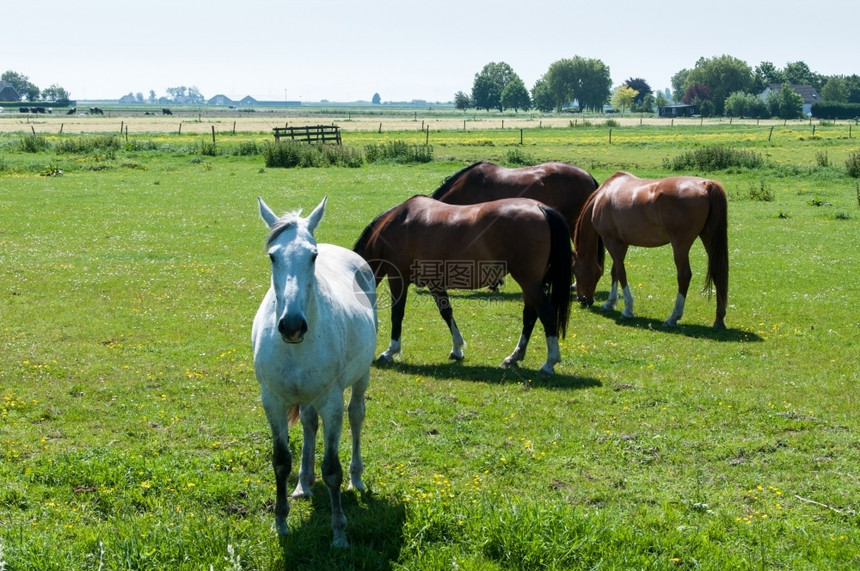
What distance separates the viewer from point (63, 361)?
9508 mm

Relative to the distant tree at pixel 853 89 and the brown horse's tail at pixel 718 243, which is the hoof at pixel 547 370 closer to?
the brown horse's tail at pixel 718 243

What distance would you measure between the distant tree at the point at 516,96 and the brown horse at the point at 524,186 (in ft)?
555

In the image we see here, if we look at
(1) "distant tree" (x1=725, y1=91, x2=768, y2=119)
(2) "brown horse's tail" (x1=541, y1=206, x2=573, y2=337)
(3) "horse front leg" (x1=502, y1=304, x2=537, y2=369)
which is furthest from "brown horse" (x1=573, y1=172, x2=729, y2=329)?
(1) "distant tree" (x1=725, y1=91, x2=768, y2=119)

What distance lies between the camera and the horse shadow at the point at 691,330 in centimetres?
1111

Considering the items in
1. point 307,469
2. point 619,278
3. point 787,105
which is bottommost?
point 307,469

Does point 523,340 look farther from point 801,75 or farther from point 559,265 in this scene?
point 801,75

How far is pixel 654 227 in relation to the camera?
12562 millimetres

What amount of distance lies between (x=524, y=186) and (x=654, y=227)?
8.88 ft

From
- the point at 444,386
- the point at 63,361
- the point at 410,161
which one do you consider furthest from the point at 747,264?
the point at 410,161

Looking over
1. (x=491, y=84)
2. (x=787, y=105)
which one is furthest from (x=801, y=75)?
(x=491, y=84)

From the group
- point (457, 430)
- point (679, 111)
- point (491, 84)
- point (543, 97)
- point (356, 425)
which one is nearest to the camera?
point (356, 425)

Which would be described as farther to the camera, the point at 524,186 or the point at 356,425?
the point at 524,186

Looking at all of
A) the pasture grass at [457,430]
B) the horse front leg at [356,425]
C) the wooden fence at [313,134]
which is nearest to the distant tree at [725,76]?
the wooden fence at [313,134]

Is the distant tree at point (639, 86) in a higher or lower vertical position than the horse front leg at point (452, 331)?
higher
